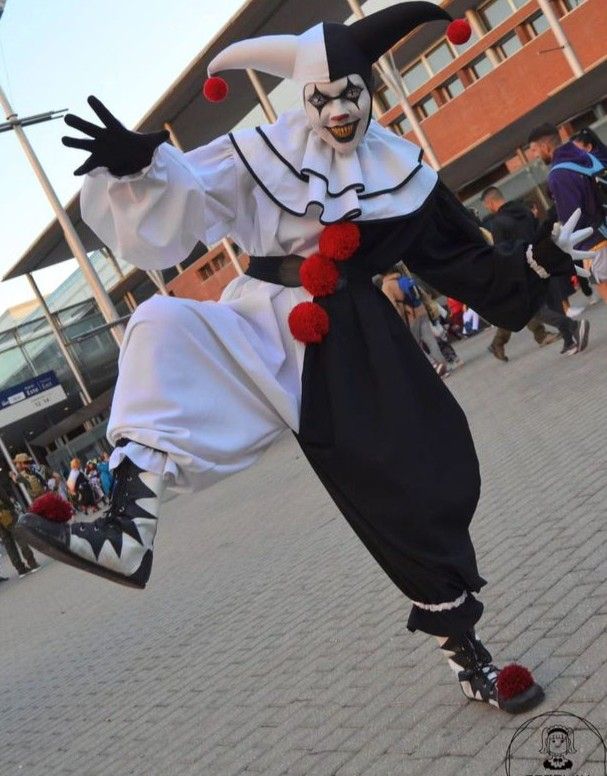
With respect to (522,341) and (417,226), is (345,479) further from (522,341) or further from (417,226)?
(522,341)

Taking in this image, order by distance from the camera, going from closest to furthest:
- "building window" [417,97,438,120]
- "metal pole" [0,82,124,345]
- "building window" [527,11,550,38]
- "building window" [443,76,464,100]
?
"metal pole" [0,82,124,345], "building window" [527,11,550,38], "building window" [443,76,464,100], "building window" [417,97,438,120]

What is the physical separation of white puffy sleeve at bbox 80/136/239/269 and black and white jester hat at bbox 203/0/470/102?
388 mm

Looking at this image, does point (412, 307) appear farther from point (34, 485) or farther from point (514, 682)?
point (514, 682)

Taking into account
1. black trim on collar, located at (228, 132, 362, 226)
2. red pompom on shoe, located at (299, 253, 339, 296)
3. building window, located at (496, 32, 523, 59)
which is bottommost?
red pompom on shoe, located at (299, 253, 339, 296)

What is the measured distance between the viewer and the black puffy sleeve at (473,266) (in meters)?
4.03

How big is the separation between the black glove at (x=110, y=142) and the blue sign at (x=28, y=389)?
4258cm

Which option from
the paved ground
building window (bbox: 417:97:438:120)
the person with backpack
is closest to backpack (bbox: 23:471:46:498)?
the person with backpack

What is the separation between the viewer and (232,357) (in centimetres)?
378

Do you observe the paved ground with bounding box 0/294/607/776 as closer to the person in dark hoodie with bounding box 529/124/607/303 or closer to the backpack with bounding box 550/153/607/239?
the person in dark hoodie with bounding box 529/124/607/303

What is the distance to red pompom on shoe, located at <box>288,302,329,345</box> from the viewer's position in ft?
12.3

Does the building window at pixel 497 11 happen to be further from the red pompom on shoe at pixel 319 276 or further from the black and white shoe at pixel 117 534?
the black and white shoe at pixel 117 534

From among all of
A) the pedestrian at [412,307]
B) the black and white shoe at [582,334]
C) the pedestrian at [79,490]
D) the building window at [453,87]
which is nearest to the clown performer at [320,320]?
the black and white shoe at [582,334]

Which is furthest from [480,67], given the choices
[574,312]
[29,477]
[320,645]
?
[320,645]

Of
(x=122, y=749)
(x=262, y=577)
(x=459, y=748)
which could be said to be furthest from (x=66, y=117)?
(x=262, y=577)
